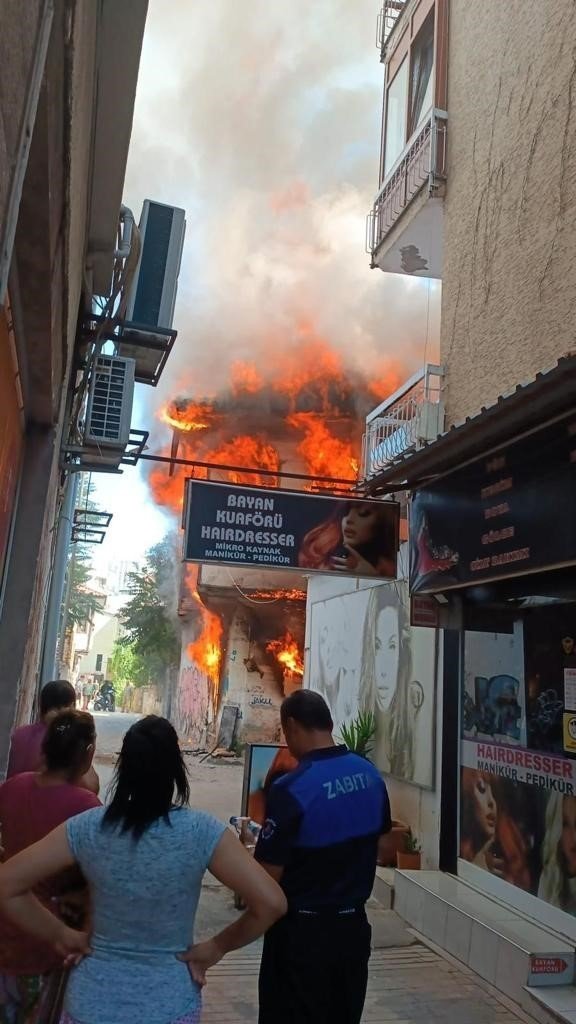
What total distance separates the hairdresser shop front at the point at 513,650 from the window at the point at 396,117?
21.3 feet

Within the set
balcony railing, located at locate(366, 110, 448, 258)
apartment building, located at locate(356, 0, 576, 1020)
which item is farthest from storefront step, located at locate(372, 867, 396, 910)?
balcony railing, located at locate(366, 110, 448, 258)

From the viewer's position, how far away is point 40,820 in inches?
102

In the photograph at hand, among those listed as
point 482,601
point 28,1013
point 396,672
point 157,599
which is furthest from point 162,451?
point 28,1013

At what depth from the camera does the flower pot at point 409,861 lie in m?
7.61

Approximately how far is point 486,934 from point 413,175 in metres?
8.66

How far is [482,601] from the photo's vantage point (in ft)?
22.0

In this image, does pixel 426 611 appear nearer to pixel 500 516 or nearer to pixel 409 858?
pixel 500 516

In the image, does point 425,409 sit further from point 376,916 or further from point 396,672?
point 376,916

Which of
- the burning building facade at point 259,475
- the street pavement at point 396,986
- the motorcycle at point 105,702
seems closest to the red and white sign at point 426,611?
the street pavement at point 396,986

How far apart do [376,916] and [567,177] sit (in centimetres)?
690

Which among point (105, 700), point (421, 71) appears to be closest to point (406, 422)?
point (421, 71)

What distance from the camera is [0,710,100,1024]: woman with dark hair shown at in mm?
2396

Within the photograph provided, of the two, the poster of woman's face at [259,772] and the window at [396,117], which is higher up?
the window at [396,117]

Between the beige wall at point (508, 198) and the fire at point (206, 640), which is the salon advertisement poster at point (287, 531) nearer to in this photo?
the beige wall at point (508, 198)
